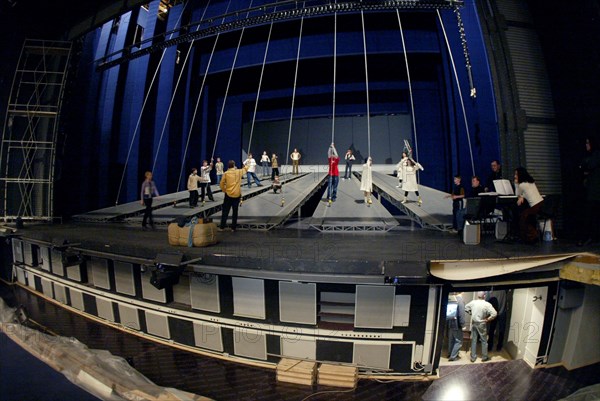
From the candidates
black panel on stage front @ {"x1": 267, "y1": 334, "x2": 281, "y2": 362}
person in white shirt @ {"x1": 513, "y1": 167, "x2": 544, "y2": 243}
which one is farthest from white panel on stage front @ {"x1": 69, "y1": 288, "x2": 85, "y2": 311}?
person in white shirt @ {"x1": 513, "y1": 167, "x2": 544, "y2": 243}

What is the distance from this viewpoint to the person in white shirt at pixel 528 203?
4.61m

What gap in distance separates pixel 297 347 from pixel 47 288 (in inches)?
333

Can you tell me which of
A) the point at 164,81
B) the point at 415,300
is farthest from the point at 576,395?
the point at 164,81

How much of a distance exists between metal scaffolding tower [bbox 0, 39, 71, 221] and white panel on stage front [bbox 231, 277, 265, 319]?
992 cm

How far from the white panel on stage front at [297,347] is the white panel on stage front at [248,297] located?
61cm

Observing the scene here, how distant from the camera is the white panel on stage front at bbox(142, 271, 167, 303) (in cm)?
535

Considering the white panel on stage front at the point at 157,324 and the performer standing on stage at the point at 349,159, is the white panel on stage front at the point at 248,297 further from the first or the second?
the performer standing on stage at the point at 349,159

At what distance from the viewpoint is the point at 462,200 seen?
5.76m

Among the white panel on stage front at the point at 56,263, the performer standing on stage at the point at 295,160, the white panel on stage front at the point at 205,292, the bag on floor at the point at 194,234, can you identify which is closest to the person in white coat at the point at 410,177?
the bag on floor at the point at 194,234

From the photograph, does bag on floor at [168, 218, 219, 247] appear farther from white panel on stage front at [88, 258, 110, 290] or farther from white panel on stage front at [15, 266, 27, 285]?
white panel on stage front at [15, 266, 27, 285]

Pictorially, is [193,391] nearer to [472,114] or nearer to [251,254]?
[251,254]

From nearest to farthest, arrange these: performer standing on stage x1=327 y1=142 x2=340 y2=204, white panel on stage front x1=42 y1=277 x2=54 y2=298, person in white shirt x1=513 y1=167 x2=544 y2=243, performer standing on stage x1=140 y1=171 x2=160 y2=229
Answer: person in white shirt x1=513 y1=167 x2=544 y2=243
performer standing on stage x1=140 y1=171 x2=160 y2=229
white panel on stage front x1=42 y1=277 x2=54 y2=298
performer standing on stage x1=327 y1=142 x2=340 y2=204

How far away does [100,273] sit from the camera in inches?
243

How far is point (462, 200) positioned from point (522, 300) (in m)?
2.42
